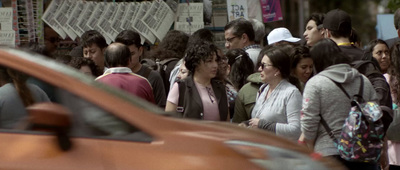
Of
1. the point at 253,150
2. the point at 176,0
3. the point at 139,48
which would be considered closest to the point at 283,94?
the point at 139,48

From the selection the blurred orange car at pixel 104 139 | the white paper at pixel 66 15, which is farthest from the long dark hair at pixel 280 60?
the white paper at pixel 66 15

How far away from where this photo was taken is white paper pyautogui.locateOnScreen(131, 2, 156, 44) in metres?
10.3

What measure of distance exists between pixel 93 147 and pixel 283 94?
330 cm

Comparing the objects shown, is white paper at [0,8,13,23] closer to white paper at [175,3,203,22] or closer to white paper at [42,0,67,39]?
white paper at [42,0,67,39]

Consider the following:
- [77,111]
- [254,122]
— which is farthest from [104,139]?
[254,122]

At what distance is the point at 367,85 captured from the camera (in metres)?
6.44

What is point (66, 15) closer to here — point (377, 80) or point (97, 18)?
point (97, 18)

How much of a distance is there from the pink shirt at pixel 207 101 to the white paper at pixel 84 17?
315cm

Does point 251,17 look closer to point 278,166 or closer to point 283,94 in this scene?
point 283,94

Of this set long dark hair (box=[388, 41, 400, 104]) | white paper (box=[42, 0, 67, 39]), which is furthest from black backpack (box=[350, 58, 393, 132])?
white paper (box=[42, 0, 67, 39])

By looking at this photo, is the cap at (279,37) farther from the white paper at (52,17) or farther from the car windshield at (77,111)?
the car windshield at (77,111)

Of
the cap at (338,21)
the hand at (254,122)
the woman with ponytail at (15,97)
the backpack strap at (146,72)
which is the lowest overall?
the hand at (254,122)

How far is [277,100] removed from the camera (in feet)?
23.4

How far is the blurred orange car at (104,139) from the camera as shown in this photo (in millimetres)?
4047
